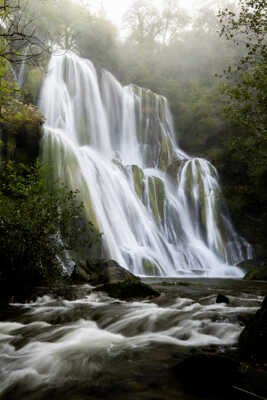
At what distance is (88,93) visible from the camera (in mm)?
22984

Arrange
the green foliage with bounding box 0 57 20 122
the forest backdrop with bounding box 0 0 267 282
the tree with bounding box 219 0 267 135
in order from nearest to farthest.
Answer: the green foliage with bounding box 0 57 20 122 < the tree with bounding box 219 0 267 135 < the forest backdrop with bounding box 0 0 267 282

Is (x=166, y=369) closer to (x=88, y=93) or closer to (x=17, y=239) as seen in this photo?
(x=17, y=239)

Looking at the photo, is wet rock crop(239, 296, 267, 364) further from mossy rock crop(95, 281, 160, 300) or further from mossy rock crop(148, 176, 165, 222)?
mossy rock crop(148, 176, 165, 222)

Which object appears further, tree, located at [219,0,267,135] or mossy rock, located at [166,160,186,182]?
mossy rock, located at [166,160,186,182]

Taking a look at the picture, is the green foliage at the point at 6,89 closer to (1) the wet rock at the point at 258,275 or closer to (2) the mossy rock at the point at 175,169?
(1) the wet rock at the point at 258,275

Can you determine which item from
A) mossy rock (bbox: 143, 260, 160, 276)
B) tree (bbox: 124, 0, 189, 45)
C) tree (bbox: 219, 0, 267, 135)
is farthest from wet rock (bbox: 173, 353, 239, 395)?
tree (bbox: 124, 0, 189, 45)

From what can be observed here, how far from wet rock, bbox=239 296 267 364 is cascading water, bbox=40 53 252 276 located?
30.9 ft

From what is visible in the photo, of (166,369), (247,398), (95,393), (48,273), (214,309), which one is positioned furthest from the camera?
(48,273)

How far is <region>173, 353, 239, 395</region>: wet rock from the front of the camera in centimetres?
224

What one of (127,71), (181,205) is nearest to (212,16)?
(127,71)

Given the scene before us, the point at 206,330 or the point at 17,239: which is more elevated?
the point at 17,239

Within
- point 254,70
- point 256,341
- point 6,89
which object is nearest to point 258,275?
point 254,70

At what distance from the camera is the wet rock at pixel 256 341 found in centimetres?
288

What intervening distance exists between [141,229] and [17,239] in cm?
939
